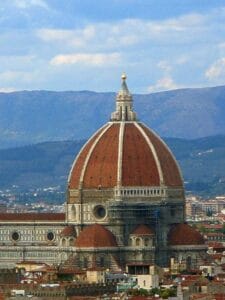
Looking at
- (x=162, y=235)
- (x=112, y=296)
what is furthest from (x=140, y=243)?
(x=112, y=296)

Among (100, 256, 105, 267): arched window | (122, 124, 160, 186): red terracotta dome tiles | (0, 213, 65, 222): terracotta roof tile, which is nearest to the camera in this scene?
(100, 256, 105, 267): arched window

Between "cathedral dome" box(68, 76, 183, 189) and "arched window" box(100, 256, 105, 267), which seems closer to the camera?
"arched window" box(100, 256, 105, 267)

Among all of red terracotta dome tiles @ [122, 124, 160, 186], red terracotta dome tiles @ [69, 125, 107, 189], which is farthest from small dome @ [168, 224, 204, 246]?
red terracotta dome tiles @ [69, 125, 107, 189]

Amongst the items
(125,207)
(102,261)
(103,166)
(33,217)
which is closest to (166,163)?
(125,207)

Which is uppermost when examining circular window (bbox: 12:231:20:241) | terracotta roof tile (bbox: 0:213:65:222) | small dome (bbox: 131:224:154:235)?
terracotta roof tile (bbox: 0:213:65:222)

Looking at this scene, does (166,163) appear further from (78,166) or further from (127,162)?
(78,166)

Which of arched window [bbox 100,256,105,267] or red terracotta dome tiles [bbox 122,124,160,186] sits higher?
red terracotta dome tiles [bbox 122,124,160,186]

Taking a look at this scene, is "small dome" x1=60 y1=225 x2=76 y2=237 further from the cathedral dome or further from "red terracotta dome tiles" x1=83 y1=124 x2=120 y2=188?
"red terracotta dome tiles" x1=83 y1=124 x2=120 y2=188

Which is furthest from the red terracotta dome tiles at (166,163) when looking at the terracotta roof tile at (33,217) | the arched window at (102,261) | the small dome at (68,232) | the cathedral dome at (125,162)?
the terracotta roof tile at (33,217)
